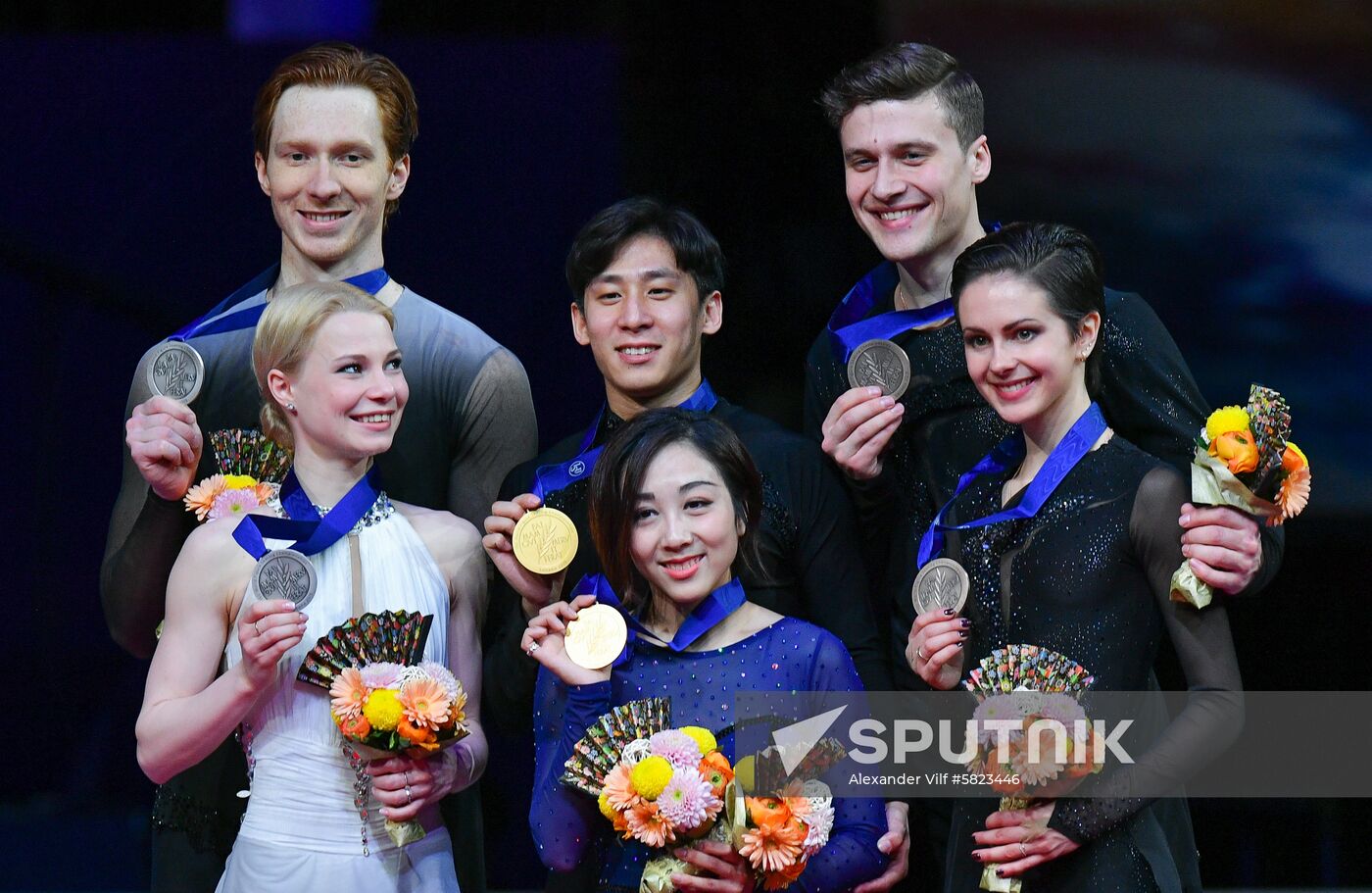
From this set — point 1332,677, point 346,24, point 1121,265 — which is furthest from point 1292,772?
point 346,24

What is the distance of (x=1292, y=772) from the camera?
4.84 m

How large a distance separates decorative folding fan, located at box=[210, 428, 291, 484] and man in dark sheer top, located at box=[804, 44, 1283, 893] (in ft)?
3.91

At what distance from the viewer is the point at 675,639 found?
332cm

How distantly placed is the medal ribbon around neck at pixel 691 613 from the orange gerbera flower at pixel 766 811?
0.36 metres

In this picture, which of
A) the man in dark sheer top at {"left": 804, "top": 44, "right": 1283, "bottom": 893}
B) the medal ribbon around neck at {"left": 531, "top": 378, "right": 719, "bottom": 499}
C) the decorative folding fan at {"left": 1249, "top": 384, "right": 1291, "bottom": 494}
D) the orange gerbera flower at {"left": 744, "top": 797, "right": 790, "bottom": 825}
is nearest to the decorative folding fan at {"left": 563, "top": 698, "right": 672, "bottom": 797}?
the orange gerbera flower at {"left": 744, "top": 797, "right": 790, "bottom": 825}

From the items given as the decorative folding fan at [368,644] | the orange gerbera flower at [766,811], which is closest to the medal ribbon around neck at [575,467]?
the decorative folding fan at [368,644]

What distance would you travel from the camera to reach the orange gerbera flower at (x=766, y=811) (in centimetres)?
304

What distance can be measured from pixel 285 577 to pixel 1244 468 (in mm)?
Answer: 1794

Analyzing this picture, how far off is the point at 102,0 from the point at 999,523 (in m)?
3.19

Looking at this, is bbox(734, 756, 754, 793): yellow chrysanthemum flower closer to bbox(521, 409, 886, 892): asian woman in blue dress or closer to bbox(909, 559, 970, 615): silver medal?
bbox(521, 409, 886, 892): asian woman in blue dress

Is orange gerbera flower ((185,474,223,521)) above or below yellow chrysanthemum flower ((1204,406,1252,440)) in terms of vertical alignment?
below

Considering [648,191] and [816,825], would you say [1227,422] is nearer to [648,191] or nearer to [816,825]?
[816,825]

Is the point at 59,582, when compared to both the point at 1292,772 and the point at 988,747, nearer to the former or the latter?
the point at 988,747

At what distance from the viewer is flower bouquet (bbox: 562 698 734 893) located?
3004 millimetres
